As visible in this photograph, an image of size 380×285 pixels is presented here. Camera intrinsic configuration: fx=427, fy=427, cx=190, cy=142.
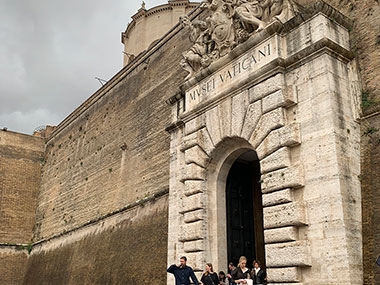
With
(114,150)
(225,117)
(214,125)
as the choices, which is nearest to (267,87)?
(225,117)

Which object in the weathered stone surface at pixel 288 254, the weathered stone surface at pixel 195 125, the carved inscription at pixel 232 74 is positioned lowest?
the weathered stone surface at pixel 288 254

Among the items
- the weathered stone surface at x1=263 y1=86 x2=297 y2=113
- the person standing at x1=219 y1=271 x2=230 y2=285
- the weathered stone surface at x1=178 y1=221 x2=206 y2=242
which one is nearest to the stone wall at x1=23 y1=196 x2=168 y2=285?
the weathered stone surface at x1=178 y1=221 x2=206 y2=242

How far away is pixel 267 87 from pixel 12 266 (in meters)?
18.3

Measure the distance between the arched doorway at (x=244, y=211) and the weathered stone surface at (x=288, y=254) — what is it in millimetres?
1922

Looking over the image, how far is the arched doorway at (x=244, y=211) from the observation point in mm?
8578

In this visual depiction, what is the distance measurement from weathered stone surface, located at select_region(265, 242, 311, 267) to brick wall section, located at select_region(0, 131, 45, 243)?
58.6ft

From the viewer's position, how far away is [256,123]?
24.4 ft

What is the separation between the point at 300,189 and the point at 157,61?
31.7 feet

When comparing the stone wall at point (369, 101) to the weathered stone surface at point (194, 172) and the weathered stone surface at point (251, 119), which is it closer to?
the weathered stone surface at point (251, 119)

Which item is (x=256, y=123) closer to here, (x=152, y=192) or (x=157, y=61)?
(x=152, y=192)

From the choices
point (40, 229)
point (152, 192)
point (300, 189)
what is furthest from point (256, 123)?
point (40, 229)

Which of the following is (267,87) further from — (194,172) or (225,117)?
(194,172)

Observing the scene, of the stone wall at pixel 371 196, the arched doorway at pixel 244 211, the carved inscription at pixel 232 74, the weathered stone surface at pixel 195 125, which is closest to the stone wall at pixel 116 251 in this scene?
the arched doorway at pixel 244 211

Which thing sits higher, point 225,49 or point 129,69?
point 129,69
